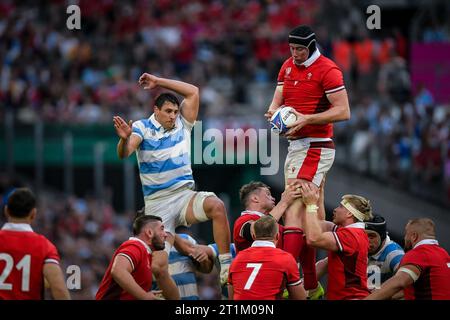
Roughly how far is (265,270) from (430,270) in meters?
1.78

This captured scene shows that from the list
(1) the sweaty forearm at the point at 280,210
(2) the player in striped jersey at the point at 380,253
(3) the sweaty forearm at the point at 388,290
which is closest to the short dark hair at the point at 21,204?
(1) the sweaty forearm at the point at 280,210

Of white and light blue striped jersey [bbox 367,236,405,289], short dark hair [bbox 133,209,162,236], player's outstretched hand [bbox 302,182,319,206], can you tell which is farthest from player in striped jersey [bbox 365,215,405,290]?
short dark hair [bbox 133,209,162,236]

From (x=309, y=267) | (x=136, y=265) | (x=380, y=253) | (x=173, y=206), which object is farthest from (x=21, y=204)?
(x=380, y=253)

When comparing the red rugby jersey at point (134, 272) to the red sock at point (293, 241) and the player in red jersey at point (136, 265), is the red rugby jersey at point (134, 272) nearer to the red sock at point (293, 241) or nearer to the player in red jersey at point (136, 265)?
the player in red jersey at point (136, 265)

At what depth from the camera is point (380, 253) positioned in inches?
543

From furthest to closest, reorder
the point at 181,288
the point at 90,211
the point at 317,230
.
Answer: the point at 90,211, the point at 181,288, the point at 317,230

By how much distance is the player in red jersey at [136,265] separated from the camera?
12.0 meters

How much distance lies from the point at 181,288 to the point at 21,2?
15661 millimetres

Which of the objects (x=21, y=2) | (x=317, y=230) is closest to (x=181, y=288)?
(x=317, y=230)

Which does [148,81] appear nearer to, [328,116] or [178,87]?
[178,87]

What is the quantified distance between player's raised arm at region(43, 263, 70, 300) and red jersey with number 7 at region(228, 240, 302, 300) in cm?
166

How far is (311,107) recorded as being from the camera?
1293 cm

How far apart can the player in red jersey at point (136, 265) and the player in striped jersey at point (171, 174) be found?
0.65 meters
